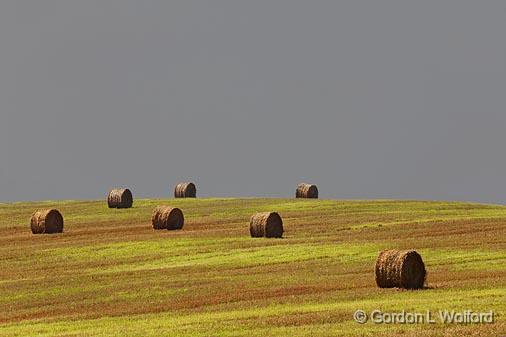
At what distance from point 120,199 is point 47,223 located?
18861 mm

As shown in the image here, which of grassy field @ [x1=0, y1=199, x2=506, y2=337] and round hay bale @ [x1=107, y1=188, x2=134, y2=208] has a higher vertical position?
round hay bale @ [x1=107, y1=188, x2=134, y2=208]

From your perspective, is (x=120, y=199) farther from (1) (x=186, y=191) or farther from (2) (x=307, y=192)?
(2) (x=307, y=192)

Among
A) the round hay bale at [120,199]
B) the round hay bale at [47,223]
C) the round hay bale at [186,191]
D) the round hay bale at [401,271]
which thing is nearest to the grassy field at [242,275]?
the round hay bale at [401,271]

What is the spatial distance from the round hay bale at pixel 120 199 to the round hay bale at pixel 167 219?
18540 millimetres

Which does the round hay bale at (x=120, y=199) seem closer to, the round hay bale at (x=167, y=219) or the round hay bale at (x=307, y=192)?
the round hay bale at (x=307, y=192)

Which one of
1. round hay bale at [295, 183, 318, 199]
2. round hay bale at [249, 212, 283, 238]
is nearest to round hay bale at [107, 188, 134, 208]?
round hay bale at [295, 183, 318, 199]

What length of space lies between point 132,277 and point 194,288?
16.2ft

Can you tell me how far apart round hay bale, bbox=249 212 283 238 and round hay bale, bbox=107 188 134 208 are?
26152 millimetres

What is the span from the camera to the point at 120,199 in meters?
78.5

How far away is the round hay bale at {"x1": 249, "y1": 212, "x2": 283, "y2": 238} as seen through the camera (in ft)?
174

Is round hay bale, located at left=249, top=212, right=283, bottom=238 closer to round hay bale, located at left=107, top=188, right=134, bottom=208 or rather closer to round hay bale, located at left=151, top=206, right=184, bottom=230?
round hay bale, located at left=151, top=206, right=184, bottom=230

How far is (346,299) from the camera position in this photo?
32.0 metres

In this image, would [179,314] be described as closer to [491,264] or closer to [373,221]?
[491,264]

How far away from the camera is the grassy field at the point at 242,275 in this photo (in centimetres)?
2884
